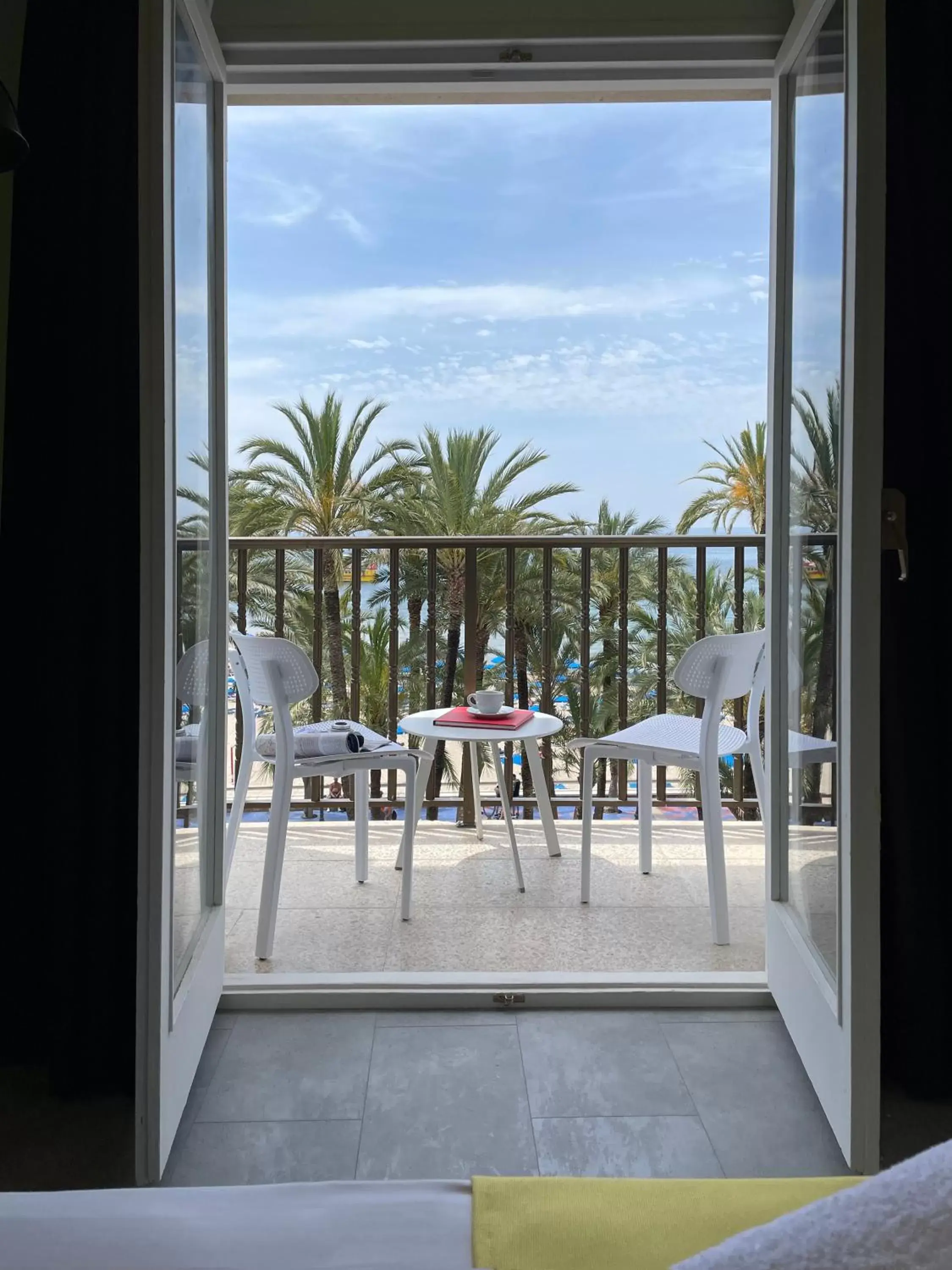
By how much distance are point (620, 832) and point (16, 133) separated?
127 inches

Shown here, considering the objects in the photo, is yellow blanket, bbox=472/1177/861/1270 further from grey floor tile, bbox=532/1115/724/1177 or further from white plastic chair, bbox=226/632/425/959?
white plastic chair, bbox=226/632/425/959

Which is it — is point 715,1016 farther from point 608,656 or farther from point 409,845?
point 608,656

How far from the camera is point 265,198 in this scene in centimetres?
1235

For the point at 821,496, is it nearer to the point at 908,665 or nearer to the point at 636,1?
the point at 908,665

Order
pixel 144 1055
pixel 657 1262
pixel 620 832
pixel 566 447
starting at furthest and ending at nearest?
pixel 566 447
pixel 620 832
pixel 144 1055
pixel 657 1262

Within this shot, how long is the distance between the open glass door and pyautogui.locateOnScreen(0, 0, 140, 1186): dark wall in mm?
1302

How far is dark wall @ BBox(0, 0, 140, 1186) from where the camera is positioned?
6.16 ft

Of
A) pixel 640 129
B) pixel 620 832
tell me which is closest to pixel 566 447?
pixel 640 129

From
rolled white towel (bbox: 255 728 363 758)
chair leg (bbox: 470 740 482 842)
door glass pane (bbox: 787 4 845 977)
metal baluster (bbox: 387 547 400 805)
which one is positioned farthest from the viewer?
metal baluster (bbox: 387 547 400 805)

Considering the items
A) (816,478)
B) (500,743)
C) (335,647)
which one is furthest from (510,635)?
(335,647)

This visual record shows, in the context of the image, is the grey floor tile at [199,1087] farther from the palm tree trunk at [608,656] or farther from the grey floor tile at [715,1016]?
the palm tree trunk at [608,656]

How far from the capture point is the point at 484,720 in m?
3.16

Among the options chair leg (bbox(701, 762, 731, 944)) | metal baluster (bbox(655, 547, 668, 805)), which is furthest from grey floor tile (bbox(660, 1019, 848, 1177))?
metal baluster (bbox(655, 547, 668, 805))

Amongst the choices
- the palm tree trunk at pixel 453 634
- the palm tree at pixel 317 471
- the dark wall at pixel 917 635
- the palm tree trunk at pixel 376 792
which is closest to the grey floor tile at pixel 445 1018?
the dark wall at pixel 917 635
